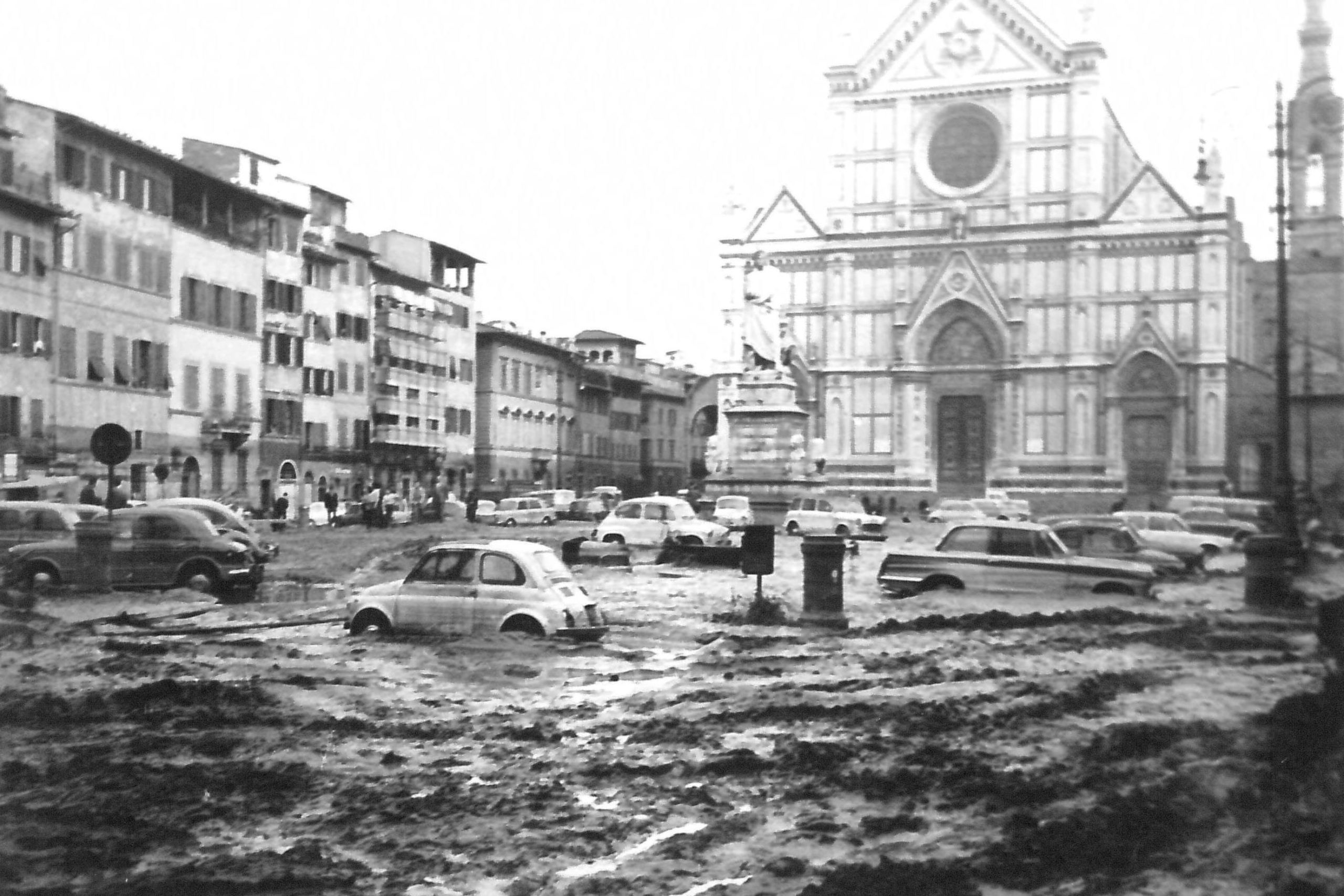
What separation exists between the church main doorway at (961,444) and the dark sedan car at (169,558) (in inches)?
2026

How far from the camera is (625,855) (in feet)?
27.2

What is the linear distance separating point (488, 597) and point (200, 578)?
8.26 m

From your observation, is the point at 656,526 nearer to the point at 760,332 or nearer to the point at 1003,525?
the point at 1003,525

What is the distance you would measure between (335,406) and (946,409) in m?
29.6

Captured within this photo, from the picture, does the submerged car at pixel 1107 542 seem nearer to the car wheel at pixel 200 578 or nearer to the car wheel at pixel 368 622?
the car wheel at pixel 368 622

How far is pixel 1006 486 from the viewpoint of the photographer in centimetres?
6906

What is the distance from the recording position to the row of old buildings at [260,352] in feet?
62.8

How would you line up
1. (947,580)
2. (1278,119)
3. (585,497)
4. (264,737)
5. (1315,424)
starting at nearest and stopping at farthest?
(264,737) < (1278,119) < (1315,424) < (947,580) < (585,497)

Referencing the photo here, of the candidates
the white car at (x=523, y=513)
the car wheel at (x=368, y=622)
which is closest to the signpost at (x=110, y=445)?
the car wheel at (x=368, y=622)

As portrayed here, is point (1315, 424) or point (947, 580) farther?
point (947, 580)

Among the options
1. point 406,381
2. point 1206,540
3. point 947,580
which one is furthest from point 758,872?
point 406,381

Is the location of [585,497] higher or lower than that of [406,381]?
lower

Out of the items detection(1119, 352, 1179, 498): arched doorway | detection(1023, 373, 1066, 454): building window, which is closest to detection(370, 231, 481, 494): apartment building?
detection(1023, 373, 1066, 454): building window

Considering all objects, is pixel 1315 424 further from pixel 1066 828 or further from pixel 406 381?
pixel 406 381
